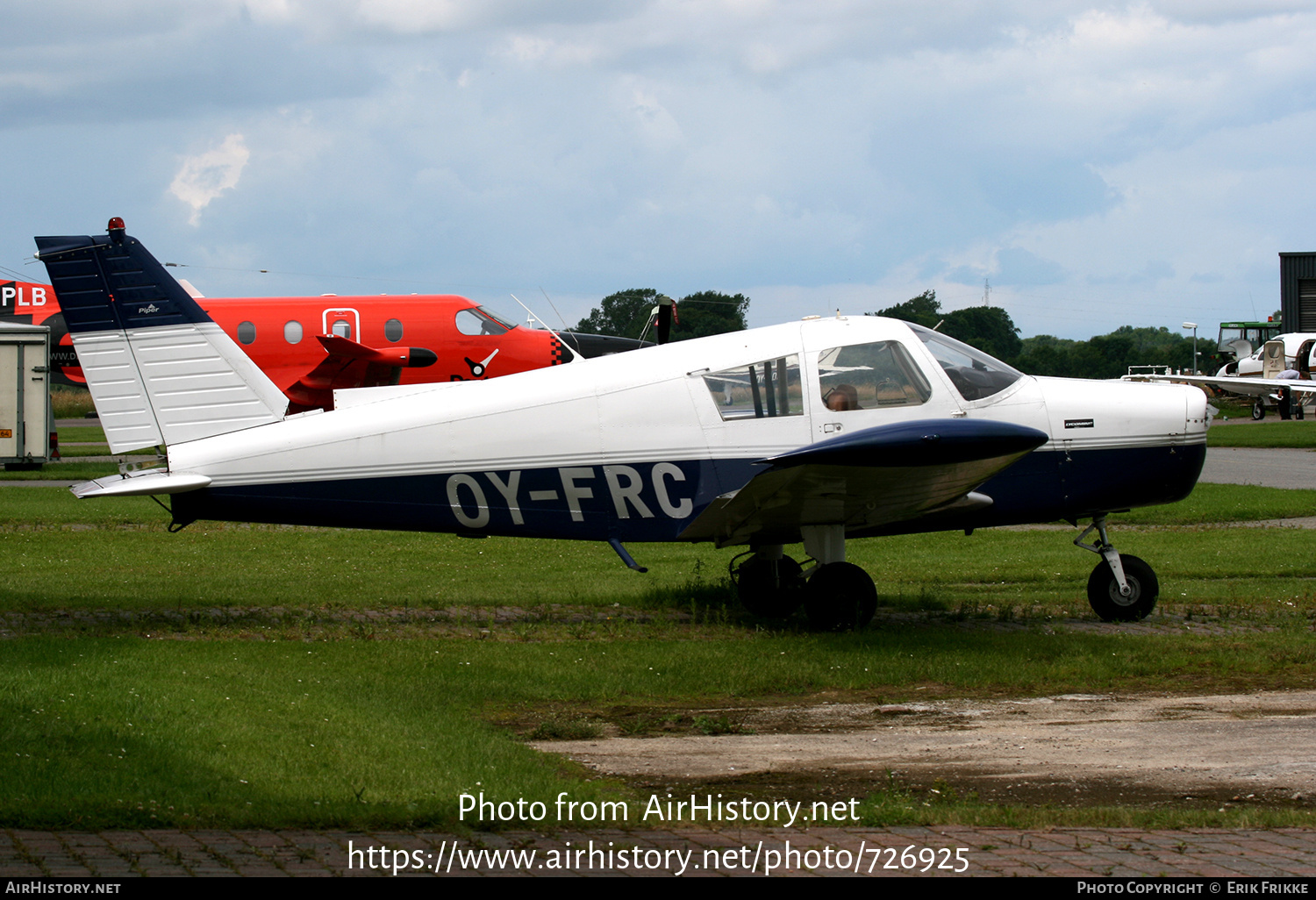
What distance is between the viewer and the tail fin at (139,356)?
1020 cm

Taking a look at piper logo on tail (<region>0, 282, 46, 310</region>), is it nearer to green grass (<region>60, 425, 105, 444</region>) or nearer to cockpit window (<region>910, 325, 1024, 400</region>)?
green grass (<region>60, 425, 105, 444</region>)

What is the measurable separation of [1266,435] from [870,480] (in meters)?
34.1

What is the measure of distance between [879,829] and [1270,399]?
56103 millimetres

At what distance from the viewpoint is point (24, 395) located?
86.9ft

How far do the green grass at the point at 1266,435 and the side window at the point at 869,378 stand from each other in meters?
23.4

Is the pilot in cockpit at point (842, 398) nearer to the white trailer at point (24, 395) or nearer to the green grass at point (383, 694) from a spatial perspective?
the green grass at point (383, 694)

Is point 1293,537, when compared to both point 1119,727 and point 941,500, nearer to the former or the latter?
point 941,500

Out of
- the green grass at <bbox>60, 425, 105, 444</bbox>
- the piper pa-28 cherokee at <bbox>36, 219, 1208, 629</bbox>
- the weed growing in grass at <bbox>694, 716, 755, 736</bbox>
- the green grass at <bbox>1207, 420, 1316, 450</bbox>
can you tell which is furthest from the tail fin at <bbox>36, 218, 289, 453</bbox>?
the green grass at <bbox>60, 425, 105, 444</bbox>

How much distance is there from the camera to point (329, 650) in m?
9.07

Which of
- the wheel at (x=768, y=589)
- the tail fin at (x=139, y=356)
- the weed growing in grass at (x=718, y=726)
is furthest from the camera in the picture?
the wheel at (x=768, y=589)

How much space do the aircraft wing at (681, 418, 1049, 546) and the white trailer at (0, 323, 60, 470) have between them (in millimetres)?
21659

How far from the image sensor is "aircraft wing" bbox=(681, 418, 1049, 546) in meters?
8.52

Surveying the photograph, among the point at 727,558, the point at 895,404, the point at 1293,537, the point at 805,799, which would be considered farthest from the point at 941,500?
the point at 1293,537

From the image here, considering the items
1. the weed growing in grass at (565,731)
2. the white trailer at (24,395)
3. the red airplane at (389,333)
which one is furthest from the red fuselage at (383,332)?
the weed growing in grass at (565,731)
